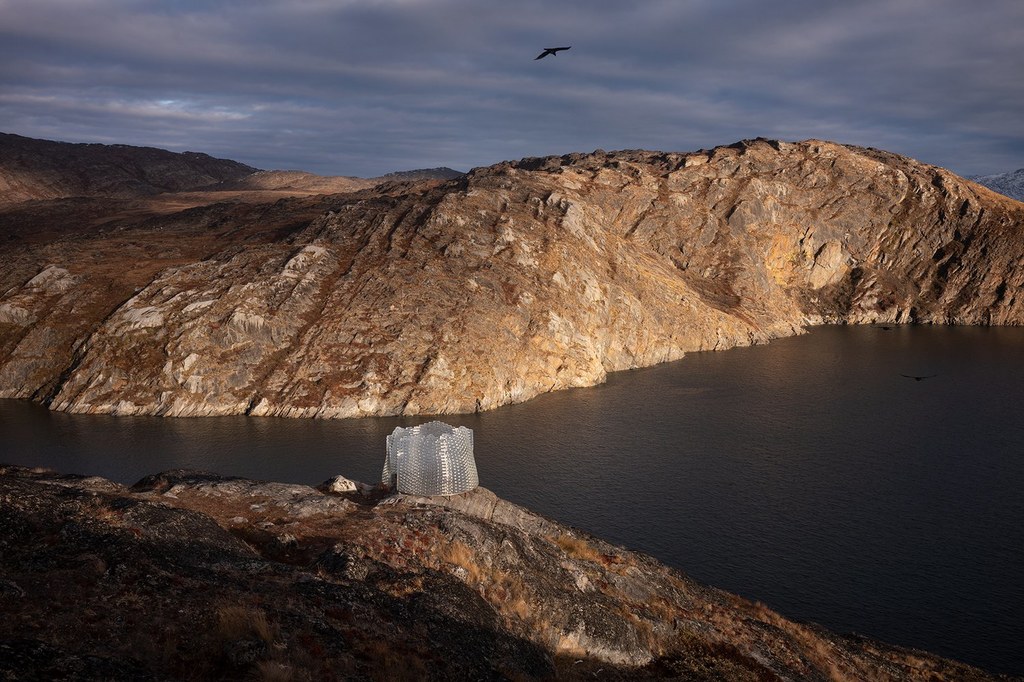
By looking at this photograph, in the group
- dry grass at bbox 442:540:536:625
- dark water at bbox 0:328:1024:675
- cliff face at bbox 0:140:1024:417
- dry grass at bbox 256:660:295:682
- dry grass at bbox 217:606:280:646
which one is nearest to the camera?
dry grass at bbox 256:660:295:682

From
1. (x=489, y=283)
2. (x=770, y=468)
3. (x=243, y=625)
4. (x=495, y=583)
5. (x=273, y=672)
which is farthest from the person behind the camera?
(x=489, y=283)

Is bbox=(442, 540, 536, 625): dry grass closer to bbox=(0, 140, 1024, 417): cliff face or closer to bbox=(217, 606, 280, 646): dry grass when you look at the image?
bbox=(217, 606, 280, 646): dry grass

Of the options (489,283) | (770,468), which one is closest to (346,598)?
(770,468)

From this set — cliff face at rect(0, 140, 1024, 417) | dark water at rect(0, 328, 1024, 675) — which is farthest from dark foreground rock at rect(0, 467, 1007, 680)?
cliff face at rect(0, 140, 1024, 417)

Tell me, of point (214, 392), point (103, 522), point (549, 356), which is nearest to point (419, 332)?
point (549, 356)

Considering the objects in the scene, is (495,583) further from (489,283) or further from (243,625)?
(489,283)
